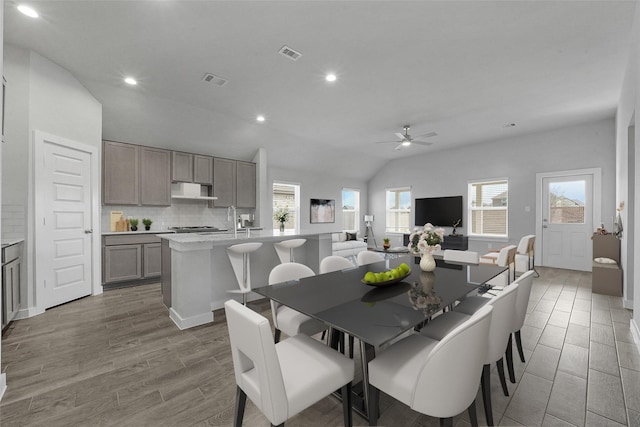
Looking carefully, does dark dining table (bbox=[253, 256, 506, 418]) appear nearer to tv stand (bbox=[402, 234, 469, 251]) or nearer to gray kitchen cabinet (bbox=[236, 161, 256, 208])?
gray kitchen cabinet (bbox=[236, 161, 256, 208])

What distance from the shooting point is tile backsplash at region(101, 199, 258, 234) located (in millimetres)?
5109

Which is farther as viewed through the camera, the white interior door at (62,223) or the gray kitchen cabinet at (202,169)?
the gray kitchen cabinet at (202,169)

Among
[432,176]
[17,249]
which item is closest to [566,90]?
[432,176]

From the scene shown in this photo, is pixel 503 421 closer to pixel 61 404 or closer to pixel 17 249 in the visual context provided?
pixel 61 404

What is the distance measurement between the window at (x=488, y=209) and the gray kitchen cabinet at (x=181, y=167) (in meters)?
6.95

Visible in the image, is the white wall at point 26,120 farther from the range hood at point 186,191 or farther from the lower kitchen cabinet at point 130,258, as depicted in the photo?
the range hood at point 186,191

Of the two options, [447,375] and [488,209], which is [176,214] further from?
[488,209]

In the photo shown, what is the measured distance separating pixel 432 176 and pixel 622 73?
4.58 metres

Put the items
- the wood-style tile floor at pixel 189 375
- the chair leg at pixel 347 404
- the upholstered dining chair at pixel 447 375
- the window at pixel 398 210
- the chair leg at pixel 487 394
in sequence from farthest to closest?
the window at pixel 398 210 < the wood-style tile floor at pixel 189 375 < the chair leg at pixel 487 394 < the chair leg at pixel 347 404 < the upholstered dining chair at pixel 447 375

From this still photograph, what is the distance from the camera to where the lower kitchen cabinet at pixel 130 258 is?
4.40 m

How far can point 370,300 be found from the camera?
1.66 meters

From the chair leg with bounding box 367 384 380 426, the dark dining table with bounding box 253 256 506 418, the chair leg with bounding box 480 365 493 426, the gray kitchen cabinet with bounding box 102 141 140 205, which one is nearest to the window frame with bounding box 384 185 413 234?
the dark dining table with bounding box 253 256 506 418

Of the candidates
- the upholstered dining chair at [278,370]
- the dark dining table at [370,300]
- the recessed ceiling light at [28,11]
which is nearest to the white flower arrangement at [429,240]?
the dark dining table at [370,300]

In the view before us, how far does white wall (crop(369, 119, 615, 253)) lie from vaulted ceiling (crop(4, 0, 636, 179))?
57cm
